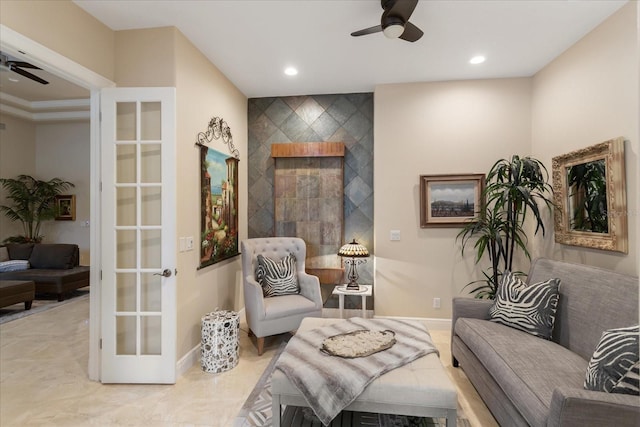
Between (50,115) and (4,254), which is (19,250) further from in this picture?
(50,115)

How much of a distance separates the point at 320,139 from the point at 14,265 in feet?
17.1

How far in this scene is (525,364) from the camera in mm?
1838

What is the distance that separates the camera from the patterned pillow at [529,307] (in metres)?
2.27

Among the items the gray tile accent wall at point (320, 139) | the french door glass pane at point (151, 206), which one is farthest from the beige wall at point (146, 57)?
the gray tile accent wall at point (320, 139)

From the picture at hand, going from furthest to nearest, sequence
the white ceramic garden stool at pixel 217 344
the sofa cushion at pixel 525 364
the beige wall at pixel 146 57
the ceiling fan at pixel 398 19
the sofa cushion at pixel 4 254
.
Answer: the sofa cushion at pixel 4 254
the white ceramic garden stool at pixel 217 344
the beige wall at pixel 146 57
the ceiling fan at pixel 398 19
the sofa cushion at pixel 525 364

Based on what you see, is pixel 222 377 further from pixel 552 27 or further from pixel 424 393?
pixel 552 27

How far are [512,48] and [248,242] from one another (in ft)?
10.8

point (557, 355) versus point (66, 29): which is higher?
point (66, 29)

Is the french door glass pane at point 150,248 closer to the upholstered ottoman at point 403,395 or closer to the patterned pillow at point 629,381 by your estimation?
the upholstered ottoman at point 403,395

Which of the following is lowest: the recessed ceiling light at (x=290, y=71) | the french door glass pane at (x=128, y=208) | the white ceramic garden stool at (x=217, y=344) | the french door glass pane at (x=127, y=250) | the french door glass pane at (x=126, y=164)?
the white ceramic garden stool at (x=217, y=344)

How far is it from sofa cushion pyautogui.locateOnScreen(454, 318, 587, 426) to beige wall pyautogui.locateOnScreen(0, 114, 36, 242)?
24.6 feet

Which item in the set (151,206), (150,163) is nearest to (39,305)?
(151,206)

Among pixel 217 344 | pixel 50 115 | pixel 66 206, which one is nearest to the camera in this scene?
pixel 217 344

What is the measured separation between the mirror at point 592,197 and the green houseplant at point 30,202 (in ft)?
25.4
